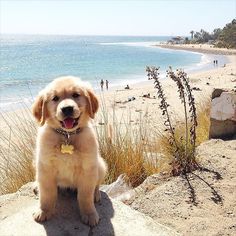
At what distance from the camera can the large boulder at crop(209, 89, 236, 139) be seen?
233 inches

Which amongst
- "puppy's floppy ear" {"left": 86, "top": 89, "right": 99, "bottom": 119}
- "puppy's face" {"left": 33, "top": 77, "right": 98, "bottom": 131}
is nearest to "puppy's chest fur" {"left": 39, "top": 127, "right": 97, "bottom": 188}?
"puppy's face" {"left": 33, "top": 77, "right": 98, "bottom": 131}

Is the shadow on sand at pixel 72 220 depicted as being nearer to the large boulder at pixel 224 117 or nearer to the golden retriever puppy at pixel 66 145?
the golden retriever puppy at pixel 66 145

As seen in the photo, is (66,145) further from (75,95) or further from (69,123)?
(75,95)

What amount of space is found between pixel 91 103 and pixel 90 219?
0.89 metres

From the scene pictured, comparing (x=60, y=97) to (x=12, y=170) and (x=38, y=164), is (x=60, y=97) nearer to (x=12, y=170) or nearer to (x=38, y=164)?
(x=38, y=164)

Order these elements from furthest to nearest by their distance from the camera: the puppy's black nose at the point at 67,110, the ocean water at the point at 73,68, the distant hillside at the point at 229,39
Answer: the distant hillside at the point at 229,39, the ocean water at the point at 73,68, the puppy's black nose at the point at 67,110

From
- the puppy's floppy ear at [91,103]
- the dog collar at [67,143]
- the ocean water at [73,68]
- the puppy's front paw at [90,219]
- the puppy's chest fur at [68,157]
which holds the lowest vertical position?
the ocean water at [73,68]

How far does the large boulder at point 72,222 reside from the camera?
3.08m

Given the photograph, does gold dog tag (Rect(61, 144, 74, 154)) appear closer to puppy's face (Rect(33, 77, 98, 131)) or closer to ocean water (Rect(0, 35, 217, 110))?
puppy's face (Rect(33, 77, 98, 131))

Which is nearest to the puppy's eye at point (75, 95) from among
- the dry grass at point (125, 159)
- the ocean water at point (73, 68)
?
the dry grass at point (125, 159)

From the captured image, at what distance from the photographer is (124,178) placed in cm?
472

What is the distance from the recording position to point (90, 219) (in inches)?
124

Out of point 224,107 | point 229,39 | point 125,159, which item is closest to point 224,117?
point 224,107

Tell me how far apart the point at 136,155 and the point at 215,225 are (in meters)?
1.58
